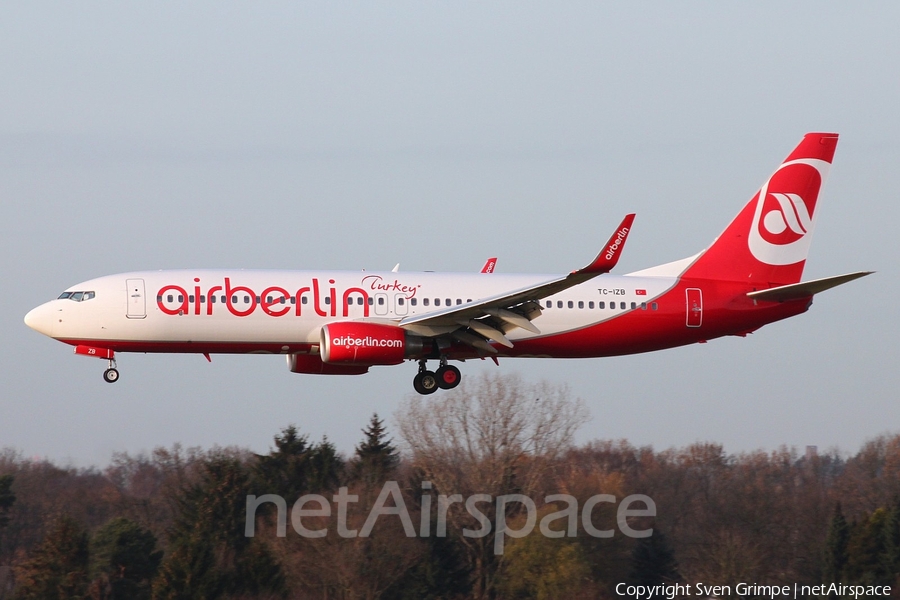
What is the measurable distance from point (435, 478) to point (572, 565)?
30.1ft

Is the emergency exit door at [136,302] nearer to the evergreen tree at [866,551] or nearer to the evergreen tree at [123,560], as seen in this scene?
the evergreen tree at [123,560]

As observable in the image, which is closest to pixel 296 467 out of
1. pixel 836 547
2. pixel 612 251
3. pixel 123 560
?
pixel 123 560

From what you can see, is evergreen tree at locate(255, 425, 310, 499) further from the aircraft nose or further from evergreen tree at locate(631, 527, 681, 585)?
the aircraft nose

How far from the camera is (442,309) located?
128ft

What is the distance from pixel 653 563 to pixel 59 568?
32.5 meters

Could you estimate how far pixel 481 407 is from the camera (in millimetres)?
70562

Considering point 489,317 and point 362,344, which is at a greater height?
point 489,317

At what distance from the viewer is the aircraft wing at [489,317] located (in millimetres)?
36281

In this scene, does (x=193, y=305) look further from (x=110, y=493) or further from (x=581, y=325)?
(x=110, y=493)

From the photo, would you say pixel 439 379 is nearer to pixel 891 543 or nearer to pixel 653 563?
pixel 653 563

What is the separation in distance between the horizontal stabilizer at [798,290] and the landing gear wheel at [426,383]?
11.0 m

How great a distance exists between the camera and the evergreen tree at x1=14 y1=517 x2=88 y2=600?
5859 centimetres

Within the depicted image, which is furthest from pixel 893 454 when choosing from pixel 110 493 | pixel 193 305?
pixel 193 305

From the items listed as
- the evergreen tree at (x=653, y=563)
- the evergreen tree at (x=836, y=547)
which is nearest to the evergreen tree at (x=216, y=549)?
the evergreen tree at (x=653, y=563)
